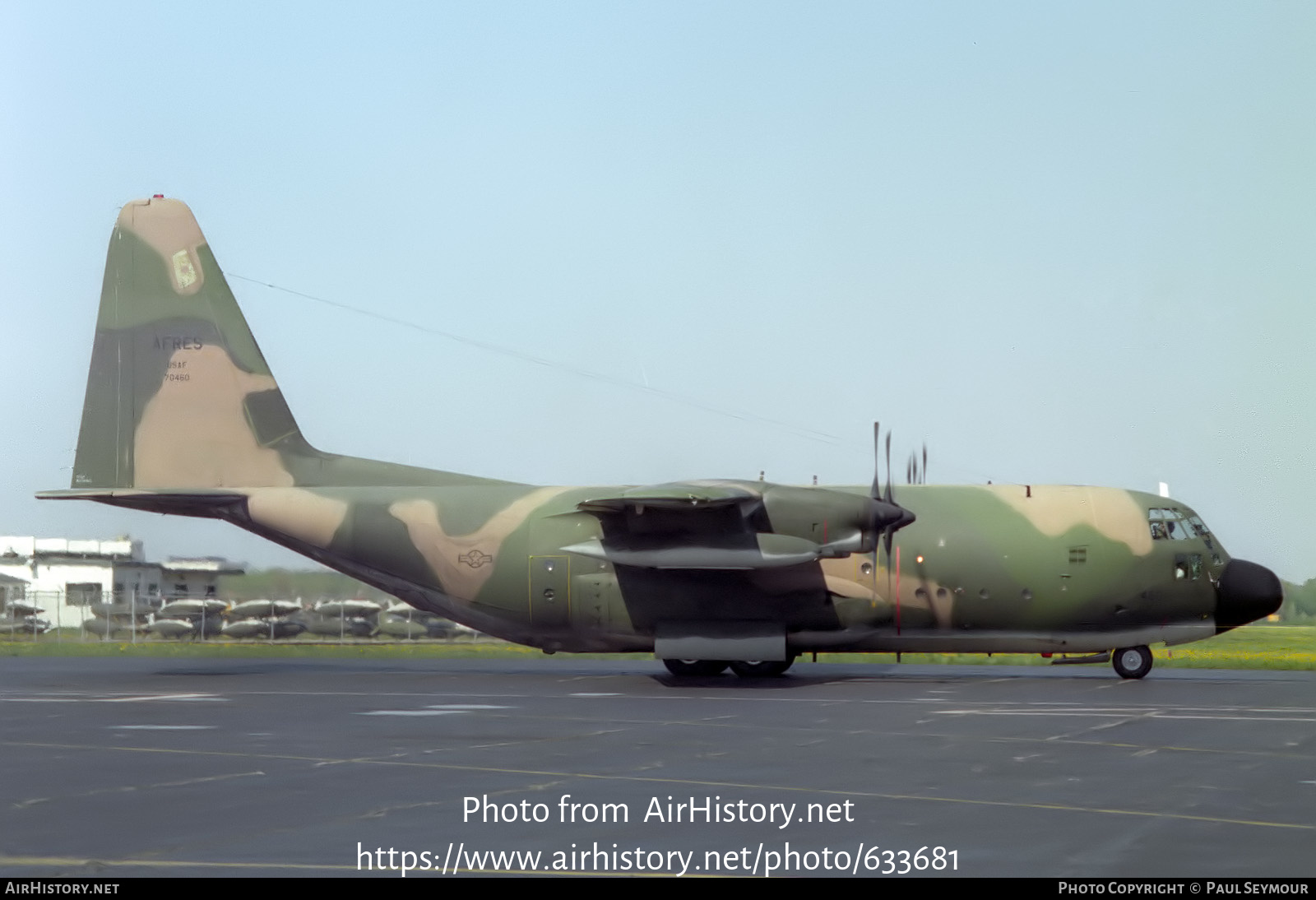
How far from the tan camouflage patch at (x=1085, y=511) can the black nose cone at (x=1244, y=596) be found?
1.72 metres

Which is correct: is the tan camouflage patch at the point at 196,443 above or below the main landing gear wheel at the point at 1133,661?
above

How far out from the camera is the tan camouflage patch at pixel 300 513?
2789 centimetres

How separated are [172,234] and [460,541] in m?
10.4

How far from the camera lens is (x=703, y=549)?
25.6 meters

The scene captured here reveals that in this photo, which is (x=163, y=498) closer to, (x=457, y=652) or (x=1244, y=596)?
(x=457, y=652)

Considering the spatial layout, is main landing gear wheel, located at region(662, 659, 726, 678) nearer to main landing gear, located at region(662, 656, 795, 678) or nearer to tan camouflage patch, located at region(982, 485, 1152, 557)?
main landing gear, located at region(662, 656, 795, 678)

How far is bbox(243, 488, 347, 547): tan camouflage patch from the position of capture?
27.9 meters

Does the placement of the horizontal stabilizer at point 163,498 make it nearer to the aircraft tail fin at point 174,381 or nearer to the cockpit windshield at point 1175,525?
the aircraft tail fin at point 174,381

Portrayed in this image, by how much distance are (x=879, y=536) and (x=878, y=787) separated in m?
14.2

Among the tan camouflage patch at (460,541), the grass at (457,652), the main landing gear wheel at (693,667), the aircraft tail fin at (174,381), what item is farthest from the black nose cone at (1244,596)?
the aircraft tail fin at (174,381)

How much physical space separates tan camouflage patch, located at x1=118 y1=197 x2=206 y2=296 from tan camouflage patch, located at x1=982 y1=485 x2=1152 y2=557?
61.5 feet

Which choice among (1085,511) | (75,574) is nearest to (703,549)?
(1085,511)

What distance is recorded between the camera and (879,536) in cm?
2586

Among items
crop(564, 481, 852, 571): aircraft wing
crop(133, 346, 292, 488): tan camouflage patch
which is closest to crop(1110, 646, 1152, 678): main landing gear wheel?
crop(564, 481, 852, 571): aircraft wing
